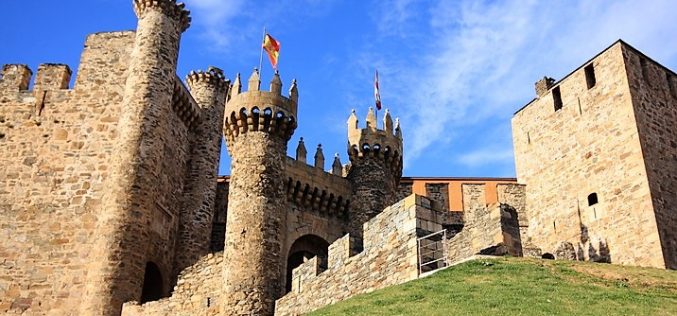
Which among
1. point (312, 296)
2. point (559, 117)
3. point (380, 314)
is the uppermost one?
point (559, 117)

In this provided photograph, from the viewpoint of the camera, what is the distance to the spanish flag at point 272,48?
26.6m

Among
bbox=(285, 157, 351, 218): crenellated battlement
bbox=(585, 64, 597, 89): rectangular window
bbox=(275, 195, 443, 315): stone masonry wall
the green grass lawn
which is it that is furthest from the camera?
bbox=(585, 64, 597, 89): rectangular window

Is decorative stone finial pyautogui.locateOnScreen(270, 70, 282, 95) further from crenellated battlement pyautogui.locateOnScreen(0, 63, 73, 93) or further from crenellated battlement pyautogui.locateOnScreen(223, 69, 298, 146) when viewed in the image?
crenellated battlement pyautogui.locateOnScreen(0, 63, 73, 93)

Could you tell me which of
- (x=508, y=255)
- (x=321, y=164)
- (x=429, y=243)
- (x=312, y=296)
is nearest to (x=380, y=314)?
(x=429, y=243)

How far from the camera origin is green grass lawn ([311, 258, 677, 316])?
492 inches

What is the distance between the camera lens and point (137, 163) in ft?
77.6

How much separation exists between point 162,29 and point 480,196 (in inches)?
536

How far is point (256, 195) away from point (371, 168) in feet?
19.7

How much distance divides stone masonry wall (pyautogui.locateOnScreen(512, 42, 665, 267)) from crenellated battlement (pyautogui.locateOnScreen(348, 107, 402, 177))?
475 centimetres

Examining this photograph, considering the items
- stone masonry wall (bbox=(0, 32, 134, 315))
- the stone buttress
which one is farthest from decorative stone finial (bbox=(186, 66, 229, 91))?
stone masonry wall (bbox=(0, 32, 134, 315))

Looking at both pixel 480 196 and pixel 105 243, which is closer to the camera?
pixel 105 243

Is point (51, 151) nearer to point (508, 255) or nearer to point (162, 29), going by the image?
point (162, 29)

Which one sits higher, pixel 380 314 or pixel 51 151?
pixel 51 151

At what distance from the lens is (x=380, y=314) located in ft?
42.8
